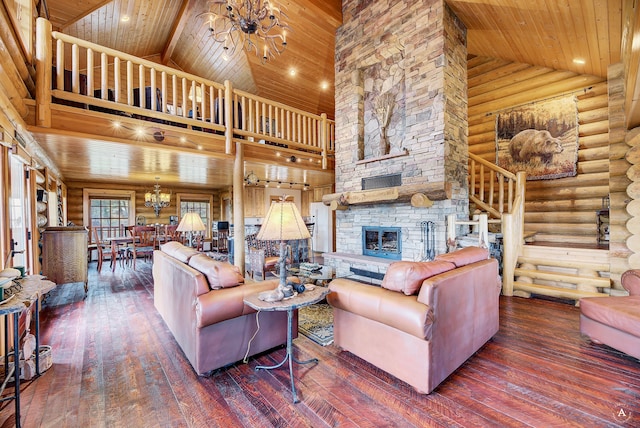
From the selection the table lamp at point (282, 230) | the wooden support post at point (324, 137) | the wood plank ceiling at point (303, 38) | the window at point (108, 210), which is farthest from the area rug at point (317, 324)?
the window at point (108, 210)

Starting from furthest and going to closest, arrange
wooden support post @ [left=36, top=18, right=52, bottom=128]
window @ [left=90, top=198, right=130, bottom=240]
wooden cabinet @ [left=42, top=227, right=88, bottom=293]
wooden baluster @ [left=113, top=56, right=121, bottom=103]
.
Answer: window @ [left=90, top=198, right=130, bottom=240]
wooden cabinet @ [left=42, top=227, right=88, bottom=293]
wooden baluster @ [left=113, top=56, right=121, bottom=103]
wooden support post @ [left=36, top=18, right=52, bottom=128]

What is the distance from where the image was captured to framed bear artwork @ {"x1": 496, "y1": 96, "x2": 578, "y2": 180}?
521cm

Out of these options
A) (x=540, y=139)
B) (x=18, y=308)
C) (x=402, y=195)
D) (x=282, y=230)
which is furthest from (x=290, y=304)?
(x=540, y=139)

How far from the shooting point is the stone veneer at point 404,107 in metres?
4.30

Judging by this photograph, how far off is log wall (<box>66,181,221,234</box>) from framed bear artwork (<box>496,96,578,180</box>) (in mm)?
9152

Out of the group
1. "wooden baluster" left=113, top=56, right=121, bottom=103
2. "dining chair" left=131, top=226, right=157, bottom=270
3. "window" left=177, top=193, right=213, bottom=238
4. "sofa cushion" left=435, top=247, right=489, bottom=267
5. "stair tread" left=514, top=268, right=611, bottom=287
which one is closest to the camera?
"sofa cushion" left=435, top=247, right=489, bottom=267

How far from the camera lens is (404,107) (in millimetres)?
4898

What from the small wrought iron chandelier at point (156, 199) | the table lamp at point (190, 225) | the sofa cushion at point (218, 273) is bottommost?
the sofa cushion at point (218, 273)

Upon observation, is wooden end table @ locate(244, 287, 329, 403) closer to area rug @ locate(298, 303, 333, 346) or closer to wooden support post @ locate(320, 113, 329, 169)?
area rug @ locate(298, 303, 333, 346)

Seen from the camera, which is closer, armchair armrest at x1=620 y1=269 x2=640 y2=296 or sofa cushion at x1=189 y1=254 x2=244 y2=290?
sofa cushion at x1=189 y1=254 x2=244 y2=290

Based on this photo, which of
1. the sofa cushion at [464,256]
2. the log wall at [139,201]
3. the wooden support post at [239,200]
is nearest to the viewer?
the sofa cushion at [464,256]

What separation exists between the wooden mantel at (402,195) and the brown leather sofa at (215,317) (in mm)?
2627

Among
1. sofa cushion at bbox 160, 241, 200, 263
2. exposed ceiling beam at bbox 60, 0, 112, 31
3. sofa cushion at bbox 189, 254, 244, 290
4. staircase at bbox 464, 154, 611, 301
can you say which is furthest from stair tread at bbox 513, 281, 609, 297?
exposed ceiling beam at bbox 60, 0, 112, 31

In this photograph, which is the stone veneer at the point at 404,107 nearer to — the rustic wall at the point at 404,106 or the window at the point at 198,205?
the rustic wall at the point at 404,106
